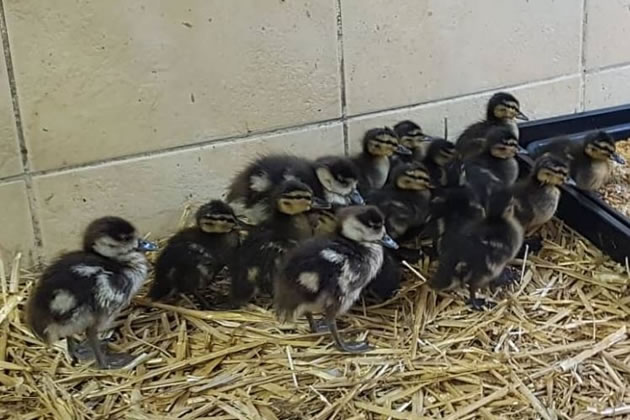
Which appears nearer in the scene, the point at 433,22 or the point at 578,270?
the point at 578,270

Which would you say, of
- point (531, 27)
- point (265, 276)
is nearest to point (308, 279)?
point (265, 276)

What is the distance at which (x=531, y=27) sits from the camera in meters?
3.23

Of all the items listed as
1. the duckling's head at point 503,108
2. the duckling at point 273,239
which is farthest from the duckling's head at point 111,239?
the duckling's head at point 503,108

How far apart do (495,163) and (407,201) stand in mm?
389

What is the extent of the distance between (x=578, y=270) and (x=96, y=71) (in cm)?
145

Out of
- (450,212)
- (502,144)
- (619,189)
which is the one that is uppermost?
(502,144)

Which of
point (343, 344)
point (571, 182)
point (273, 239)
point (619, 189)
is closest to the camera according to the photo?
point (343, 344)

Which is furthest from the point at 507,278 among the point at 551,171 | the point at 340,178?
the point at 340,178

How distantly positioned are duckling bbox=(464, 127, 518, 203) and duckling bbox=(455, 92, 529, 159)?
0.06 m

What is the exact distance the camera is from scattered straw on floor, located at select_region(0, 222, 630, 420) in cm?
218

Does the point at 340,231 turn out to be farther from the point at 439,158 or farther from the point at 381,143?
the point at 439,158

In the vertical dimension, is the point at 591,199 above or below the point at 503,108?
below

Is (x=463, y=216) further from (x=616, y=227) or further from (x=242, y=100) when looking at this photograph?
(x=242, y=100)

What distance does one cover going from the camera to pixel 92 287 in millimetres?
2244
